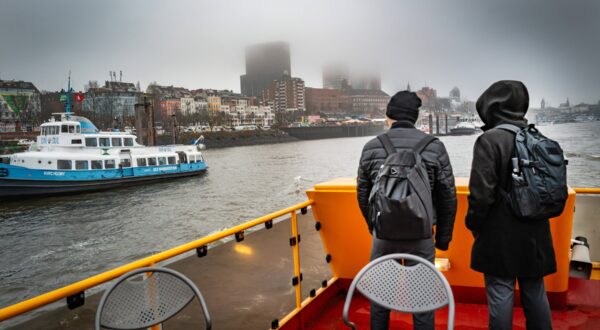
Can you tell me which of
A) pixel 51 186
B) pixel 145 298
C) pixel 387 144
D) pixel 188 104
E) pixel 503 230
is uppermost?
pixel 188 104

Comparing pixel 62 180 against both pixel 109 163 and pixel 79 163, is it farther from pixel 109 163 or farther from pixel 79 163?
pixel 109 163

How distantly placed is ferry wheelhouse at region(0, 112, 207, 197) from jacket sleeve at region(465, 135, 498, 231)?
28472 millimetres

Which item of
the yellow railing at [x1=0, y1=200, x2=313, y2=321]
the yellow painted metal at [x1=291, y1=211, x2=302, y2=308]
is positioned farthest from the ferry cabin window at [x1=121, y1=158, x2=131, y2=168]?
the yellow railing at [x1=0, y1=200, x2=313, y2=321]

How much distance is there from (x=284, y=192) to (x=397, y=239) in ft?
75.8

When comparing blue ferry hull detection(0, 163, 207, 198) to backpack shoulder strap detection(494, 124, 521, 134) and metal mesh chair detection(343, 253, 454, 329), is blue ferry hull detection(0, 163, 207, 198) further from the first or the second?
backpack shoulder strap detection(494, 124, 521, 134)

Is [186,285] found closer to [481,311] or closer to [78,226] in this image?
[481,311]

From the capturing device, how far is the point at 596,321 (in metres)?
3.11

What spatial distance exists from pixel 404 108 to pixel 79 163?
2931 cm

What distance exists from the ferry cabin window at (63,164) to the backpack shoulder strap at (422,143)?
2899 centimetres

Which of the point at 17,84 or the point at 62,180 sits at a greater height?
the point at 17,84

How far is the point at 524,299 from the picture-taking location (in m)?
2.29

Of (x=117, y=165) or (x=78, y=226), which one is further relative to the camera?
(x=117, y=165)

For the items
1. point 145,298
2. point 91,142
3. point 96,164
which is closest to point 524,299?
point 145,298

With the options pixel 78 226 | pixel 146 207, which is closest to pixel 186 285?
pixel 78 226
